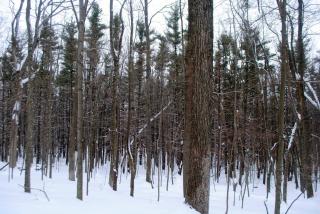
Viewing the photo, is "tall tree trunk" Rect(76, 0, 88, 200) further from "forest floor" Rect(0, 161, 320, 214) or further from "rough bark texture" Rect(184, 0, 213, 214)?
"rough bark texture" Rect(184, 0, 213, 214)

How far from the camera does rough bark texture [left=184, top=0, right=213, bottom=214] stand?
5.93 metres

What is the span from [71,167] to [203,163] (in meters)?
14.3

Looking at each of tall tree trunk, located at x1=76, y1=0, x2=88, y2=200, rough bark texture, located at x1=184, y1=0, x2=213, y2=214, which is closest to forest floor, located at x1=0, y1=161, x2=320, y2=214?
rough bark texture, located at x1=184, y1=0, x2=213, y2=214

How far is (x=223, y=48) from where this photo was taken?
28156mm

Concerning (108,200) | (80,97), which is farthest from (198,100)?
(108,200)

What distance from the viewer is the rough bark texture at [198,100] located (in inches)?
234

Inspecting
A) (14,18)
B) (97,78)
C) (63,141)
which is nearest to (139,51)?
(97,78)

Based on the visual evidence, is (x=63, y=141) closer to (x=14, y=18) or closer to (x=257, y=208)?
(x=14, y=18)

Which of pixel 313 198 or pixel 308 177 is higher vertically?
pixel 308 177

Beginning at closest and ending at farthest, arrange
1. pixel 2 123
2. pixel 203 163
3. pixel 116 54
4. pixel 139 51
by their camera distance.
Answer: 1. pixel 203 163
2. pixel 116 54
3. pixel 139 51
4. pixel 2 123

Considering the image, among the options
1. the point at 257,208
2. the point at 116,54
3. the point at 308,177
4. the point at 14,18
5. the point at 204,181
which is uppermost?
the point at 14,18

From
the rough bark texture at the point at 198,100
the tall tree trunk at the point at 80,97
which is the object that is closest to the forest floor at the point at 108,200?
the rough bark texture at the point at 198,100

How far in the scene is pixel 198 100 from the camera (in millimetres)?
5957

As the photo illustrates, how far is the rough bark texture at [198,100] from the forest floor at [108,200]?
47 centimetres
